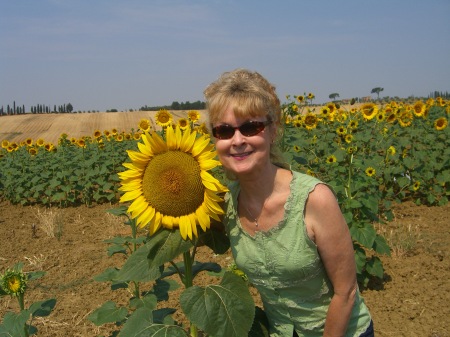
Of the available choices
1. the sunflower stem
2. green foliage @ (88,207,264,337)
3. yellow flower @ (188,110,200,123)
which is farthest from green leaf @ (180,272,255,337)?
yellow flower @ (188,110,200,123)

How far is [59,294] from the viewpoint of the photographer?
442 cm

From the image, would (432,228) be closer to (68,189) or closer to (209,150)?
(209,150)

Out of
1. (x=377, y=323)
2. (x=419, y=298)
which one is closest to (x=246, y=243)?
(x=377, y=323)

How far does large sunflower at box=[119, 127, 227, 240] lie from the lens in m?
1.65

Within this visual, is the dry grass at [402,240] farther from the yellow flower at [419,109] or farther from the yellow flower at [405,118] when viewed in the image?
the yellow flower at [419,109]

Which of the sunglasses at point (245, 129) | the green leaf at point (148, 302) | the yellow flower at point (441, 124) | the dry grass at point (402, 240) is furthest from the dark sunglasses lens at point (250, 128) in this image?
the yellow flower at point (441, 124)

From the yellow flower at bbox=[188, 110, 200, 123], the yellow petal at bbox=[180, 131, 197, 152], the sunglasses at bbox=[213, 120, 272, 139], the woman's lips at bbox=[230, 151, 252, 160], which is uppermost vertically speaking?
the yellow flower at bbox=[188, 110, 200, 123]

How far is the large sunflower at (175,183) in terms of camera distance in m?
1.65

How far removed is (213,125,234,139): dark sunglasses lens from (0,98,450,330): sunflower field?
7.75 ft

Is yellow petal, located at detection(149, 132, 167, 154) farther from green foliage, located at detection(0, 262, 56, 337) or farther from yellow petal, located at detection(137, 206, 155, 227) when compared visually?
green foliage, located at detection(0, 262, 56, 337)

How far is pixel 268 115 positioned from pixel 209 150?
32 centimetres

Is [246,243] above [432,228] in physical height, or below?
above

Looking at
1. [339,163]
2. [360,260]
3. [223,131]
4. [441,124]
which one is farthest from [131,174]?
[441,124]

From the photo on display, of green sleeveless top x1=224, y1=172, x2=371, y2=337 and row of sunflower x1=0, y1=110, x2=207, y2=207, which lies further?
row of sunflower x1=0, y1=110, x2=207, y2=207
